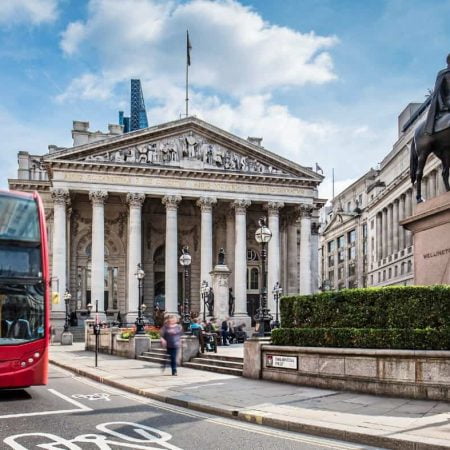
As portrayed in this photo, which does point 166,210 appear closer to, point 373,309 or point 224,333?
point 224,333

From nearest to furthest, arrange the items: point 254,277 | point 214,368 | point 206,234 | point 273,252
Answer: point 214,368 → point 206,234 → point 273,252 → point 254,277

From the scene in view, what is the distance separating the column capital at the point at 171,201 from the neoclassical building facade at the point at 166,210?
88 millimetres

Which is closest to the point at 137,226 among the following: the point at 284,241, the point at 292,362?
the point at 284,241

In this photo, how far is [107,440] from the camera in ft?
33.9

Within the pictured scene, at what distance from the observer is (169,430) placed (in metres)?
11.4

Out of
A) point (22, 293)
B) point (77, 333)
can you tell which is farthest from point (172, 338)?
point (77, 333)

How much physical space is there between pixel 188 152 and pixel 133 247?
10045mm

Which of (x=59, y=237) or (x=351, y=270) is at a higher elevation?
(x=59, y=237)

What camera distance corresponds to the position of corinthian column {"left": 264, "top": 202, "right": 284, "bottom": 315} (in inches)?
2381

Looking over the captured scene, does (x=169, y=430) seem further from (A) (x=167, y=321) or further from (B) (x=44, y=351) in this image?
(A) (x=167, y=321)

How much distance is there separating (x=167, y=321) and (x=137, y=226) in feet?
120

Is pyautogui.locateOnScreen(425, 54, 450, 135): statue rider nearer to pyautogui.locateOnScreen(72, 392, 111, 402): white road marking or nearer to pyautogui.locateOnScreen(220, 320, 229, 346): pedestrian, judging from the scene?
pyautogui.locateOnScreen(72, 392, 111, 402): white road marking

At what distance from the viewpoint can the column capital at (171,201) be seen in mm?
58469

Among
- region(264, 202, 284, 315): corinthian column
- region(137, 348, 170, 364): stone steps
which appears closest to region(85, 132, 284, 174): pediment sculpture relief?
region(264, 202, 284, 315): corinthian column
